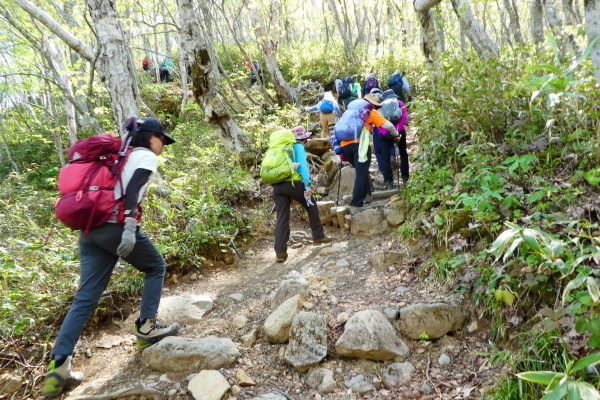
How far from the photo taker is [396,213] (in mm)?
5672

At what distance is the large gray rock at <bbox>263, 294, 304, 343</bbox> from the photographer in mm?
3270

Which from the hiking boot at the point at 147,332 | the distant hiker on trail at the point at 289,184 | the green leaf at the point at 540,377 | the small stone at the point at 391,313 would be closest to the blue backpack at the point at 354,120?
the distant hiker on trail at the point at 289,184

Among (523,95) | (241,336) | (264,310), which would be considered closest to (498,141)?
(523,95)

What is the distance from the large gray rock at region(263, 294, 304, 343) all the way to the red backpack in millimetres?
1692

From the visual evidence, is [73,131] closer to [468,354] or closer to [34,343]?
[34,343]

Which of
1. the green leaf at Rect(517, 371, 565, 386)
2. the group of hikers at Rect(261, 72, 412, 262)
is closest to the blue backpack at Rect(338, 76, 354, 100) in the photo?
the group of hikers at Rect(261, 72, 412, 262)

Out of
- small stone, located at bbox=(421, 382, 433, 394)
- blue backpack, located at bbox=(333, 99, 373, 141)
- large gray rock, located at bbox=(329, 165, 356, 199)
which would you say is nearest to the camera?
small stone, located at bbox=(421, 382, 433, 394)

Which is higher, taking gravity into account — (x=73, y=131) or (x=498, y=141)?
(x=73, y=131)

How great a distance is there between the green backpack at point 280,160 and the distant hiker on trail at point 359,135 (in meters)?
1.36

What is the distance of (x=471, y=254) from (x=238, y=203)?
5070 mm

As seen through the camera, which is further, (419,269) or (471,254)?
(419,269)

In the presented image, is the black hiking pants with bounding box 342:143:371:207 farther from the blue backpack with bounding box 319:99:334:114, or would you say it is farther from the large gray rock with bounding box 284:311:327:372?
the large gray rock with bounding box 284:311:327:372

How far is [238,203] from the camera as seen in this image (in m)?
7.45

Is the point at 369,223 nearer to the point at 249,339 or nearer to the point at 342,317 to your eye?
the point at 342,317
